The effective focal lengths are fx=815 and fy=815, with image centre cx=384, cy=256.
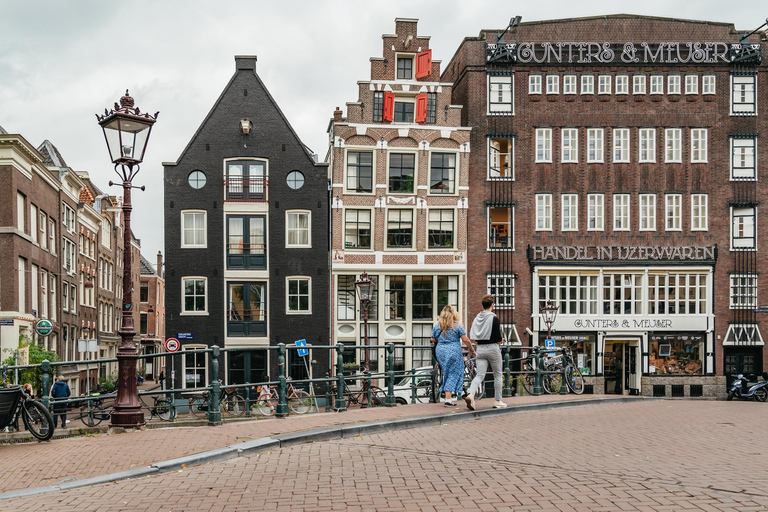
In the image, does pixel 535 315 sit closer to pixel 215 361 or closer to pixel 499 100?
pixel 499 100

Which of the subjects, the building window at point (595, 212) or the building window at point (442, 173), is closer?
the building window at point (442, 173)

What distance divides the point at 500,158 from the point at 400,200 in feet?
18.8

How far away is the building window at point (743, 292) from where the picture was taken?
40500mm

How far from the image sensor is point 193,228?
127ft

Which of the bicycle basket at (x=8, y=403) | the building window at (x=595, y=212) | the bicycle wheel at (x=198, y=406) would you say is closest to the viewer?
the bicycle basket at (x=8, y=403)

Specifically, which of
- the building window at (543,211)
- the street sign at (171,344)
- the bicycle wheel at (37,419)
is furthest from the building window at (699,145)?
the bicycle wheel at (37,419)

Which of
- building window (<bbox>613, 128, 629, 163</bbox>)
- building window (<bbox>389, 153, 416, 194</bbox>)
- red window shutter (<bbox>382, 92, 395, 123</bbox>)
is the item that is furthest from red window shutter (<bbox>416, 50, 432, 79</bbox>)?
building window (<bbox>613, 128, 629, 163</bbox>)

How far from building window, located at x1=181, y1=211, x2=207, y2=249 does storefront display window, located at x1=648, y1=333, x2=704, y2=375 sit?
22580 mm

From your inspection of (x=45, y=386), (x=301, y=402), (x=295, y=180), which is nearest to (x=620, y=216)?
(x=295, y=180)

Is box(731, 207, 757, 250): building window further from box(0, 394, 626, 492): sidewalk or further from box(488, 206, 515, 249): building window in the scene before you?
box(0, 394, 626, 492): sidewalk

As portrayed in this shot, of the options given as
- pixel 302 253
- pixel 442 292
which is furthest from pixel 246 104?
pixel 442 292

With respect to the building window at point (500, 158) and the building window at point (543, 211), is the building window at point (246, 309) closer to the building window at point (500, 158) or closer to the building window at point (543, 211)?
the building window at point (500, 158)

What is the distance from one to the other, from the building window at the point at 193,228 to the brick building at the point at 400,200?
20.7ft

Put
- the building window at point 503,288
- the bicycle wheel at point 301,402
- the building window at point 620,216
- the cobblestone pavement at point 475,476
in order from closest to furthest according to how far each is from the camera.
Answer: the cobblestone pavement at point 475,476 → the bicycle wheel at point 301,402 → the building window at point 503,288 → the building window at point 620,216
